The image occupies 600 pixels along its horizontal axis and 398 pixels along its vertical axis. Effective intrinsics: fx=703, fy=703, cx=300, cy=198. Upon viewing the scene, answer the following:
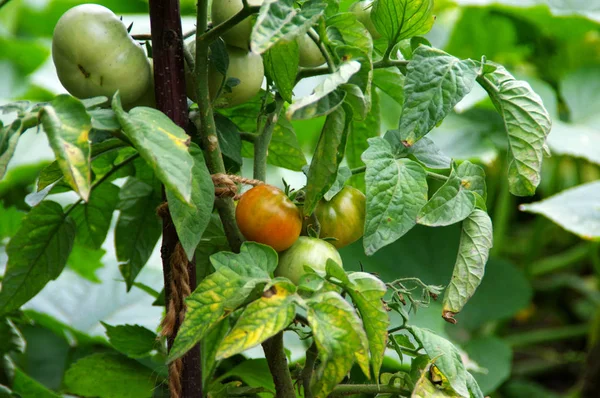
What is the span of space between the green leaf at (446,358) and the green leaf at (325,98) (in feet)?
0.62

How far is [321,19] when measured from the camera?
1.47 ft

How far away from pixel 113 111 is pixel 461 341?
1204 mm

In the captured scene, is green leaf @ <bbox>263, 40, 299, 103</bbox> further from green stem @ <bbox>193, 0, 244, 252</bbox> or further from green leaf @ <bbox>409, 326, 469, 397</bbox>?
green leaf @ <bbox>409, 326, 469, 397</bbox>

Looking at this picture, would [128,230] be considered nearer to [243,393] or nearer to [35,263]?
[35,263]

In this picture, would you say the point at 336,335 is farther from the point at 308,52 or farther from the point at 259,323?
the point at 308,52

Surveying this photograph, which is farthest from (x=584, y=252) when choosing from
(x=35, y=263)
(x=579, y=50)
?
(x=35, y=263)

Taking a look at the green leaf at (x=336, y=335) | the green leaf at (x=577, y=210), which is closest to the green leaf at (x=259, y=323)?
the green leaf at (x=336, y=335)

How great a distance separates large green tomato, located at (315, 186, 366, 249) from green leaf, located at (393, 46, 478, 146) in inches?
3.4

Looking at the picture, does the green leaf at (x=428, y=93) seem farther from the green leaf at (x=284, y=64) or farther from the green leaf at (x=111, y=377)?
the green leaf at (x=111, y=377)

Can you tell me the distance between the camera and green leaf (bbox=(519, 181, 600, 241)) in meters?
1.20

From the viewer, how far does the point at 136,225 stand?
2.22 ft

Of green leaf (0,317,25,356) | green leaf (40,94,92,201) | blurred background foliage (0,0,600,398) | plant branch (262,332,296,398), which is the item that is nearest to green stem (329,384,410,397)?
plant branch (262,332,296,398)

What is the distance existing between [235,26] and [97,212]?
256 millimetres

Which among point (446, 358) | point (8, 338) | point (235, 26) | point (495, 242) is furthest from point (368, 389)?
point (495, 242)
